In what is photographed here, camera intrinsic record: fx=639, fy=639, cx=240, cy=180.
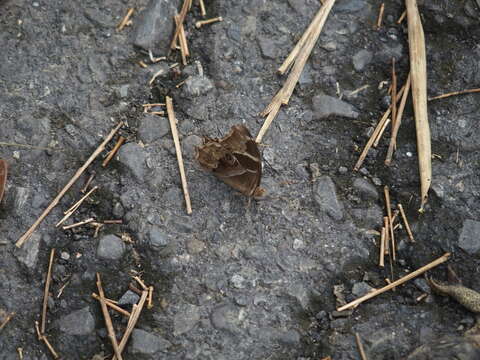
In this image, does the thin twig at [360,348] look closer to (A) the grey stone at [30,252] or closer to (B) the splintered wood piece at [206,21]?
(A) the grey stone at [30,252]

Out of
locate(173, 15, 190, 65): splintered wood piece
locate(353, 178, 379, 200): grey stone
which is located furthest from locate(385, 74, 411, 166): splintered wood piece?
locate(173, 15, 190, 65): splintered wood piece

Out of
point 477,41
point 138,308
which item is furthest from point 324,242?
point 477,41

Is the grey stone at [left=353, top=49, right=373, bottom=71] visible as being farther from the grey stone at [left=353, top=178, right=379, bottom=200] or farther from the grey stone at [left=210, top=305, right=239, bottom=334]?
the grey stone at [left=210, top=305, right=239, bottom=334]

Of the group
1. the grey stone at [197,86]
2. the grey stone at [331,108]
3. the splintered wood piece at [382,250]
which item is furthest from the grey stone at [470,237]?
the grey stone at [197,86]

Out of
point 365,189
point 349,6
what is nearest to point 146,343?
point 365,189

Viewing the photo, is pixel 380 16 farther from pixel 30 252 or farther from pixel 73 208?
pixel 30 252

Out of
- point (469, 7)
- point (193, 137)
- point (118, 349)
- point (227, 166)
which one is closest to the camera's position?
point (118, 349)

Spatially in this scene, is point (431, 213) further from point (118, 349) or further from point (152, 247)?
point (118, 349)
